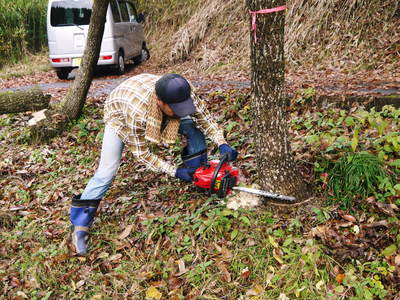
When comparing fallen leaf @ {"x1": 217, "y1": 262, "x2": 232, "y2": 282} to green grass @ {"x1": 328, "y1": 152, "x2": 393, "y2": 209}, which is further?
green grass @ {"x1": 328, "y1": 152, "x2": 393, "y2": 209}

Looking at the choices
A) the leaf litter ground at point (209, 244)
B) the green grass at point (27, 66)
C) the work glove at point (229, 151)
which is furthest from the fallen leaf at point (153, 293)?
the green grass at point (27, 66)

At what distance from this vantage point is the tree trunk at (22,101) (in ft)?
20.7

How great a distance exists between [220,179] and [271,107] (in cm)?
75

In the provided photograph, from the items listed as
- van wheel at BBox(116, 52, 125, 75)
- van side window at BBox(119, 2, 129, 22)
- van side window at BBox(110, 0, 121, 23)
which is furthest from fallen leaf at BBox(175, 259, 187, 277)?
van side window at BBox(119, 2, 129, 22)

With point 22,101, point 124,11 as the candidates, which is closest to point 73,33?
point 124,11

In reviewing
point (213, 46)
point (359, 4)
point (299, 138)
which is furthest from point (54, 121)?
point (359, 4)

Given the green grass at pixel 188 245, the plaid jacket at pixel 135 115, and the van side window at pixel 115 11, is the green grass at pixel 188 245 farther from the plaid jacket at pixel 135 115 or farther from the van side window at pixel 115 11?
the van side window at pixel 115 11

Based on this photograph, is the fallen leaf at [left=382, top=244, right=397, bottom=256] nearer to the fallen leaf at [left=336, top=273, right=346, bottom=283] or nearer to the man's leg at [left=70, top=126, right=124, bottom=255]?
the fallen leaf at [left=336, top=273, right=346, bottom=283]

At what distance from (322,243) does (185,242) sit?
3.94 ft

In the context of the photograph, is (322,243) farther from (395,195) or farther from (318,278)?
(395,195)

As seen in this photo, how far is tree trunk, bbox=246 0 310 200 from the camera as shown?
112 inches

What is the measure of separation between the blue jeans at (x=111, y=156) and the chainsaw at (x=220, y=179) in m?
0.36

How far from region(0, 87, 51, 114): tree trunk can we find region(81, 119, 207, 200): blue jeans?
12.0 feet

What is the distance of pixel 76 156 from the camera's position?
5.57m
